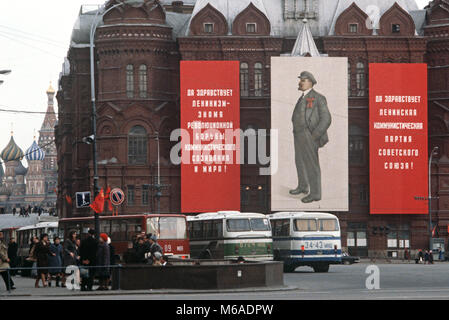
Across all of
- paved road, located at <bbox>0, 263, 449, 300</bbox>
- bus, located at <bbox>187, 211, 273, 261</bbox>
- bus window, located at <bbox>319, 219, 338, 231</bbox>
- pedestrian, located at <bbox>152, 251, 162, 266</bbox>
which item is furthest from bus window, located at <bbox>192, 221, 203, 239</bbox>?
pedestrian, located at <bbox>152, 251, 162, 266</bbox>

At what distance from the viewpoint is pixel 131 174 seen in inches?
4213

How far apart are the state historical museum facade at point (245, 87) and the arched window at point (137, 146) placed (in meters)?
0.10

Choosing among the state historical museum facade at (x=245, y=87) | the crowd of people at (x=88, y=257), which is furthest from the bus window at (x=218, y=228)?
the state historical museum facade at (x=245, y=87)

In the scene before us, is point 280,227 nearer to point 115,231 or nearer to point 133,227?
point 115,231

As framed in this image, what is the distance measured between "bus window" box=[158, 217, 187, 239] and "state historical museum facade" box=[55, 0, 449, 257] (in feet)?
166

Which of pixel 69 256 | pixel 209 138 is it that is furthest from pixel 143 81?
pixel 69 256

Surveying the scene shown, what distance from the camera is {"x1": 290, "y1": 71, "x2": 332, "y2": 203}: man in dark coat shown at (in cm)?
10238

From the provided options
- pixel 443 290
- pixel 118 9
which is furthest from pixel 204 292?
pixel 118 9

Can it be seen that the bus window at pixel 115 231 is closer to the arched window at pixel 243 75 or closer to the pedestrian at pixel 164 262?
the pedestrian at pixel 164 262

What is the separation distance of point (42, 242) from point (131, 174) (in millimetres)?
61830

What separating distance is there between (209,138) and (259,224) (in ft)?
144

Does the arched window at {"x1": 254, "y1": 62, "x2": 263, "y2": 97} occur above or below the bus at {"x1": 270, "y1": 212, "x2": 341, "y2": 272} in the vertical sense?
above

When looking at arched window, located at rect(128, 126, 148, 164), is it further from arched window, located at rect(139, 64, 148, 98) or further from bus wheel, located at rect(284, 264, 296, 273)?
bus wheel, located at rect(284, 264, 296, 273)

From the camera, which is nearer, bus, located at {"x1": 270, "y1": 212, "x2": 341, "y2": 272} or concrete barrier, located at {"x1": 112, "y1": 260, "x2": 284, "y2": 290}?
concrete barrier, located at {"x1": 112, "y1": 260, "x2": 284, "y2": 290}
